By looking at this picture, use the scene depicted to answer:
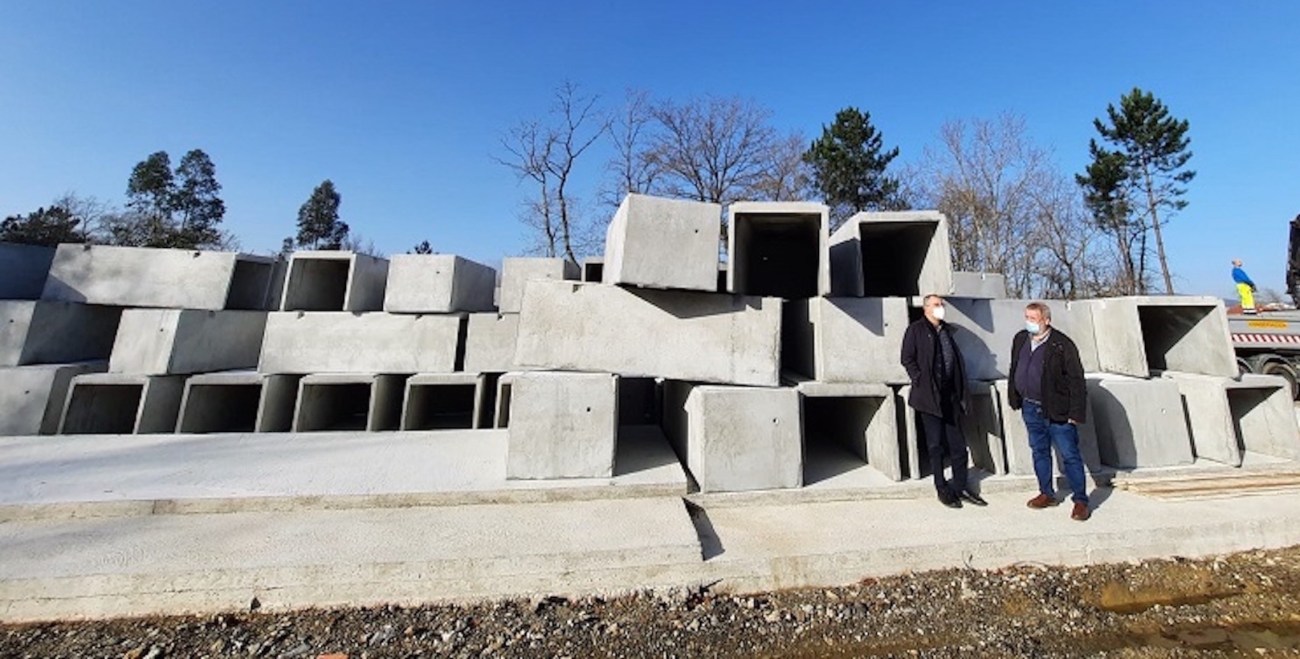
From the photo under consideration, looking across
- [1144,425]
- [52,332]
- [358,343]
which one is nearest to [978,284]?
[1144,425]

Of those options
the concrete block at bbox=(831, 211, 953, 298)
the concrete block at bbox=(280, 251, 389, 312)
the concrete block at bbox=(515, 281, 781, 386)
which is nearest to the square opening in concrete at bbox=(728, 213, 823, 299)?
the concrete block at bbox=(831, 211, 953, 298)

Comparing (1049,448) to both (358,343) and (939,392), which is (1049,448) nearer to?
(939,392)

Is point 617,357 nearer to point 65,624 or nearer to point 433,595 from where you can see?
point 433,595

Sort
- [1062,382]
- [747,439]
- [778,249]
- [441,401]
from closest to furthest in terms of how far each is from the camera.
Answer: [1062,382]
[747,439]
[778,249]
[441,401]

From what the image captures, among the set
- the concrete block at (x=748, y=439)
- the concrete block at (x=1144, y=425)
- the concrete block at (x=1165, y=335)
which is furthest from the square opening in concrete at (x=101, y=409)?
the concrete block at (x=1165, y=335)

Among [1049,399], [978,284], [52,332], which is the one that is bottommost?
[1049,399]

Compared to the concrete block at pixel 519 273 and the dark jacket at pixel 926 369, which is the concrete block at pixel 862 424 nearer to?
the dark jacket at pixel 926 369

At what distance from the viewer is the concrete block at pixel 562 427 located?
3725 millimetres

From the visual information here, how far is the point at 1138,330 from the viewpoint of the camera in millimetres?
4574

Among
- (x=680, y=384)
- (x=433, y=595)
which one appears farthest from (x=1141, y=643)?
(x=433, y=595)

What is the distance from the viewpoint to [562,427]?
12.4 ft

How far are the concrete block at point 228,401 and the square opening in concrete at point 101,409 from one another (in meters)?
0.48

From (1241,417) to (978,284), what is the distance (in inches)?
117

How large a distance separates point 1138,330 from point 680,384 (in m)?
4.47
